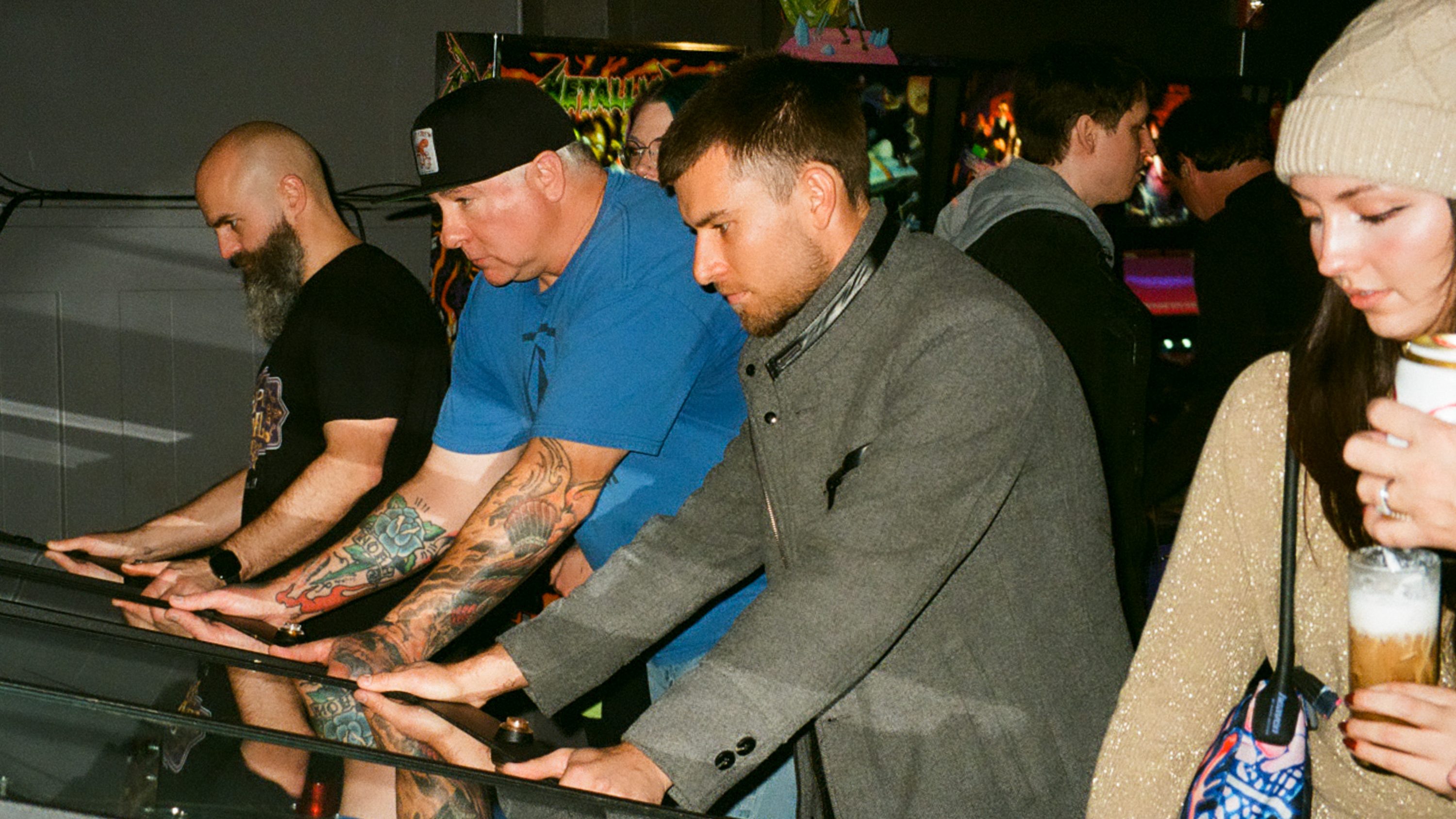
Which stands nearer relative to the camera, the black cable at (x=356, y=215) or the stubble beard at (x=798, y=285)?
the stubble beard at (x=798, y=285)

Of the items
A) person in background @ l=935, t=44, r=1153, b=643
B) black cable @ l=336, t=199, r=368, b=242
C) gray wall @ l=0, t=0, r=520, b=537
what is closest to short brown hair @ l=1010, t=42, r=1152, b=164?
person in background @ l=935, t=44, r=1153, b=643

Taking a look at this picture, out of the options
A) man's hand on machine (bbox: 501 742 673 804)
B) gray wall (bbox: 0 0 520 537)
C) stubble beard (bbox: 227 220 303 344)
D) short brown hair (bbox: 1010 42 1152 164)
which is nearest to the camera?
man's hand on machine (bbox: 501 742 673 804)

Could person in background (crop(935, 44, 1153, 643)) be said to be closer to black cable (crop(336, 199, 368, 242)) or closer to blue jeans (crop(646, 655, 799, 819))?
blue jeans (crop(646, 655, 799, 819))

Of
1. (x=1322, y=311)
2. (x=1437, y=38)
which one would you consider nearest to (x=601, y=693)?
(x=1322, y=311)

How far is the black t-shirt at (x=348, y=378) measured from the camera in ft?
8.45

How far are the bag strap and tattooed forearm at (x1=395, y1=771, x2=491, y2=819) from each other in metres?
0.65

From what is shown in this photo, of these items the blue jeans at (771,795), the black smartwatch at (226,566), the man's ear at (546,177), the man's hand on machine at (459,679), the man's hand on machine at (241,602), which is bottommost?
the blue jeans at (771,795)

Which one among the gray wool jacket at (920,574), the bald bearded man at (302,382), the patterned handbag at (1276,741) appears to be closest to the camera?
the patterned handbag at (1276,741)

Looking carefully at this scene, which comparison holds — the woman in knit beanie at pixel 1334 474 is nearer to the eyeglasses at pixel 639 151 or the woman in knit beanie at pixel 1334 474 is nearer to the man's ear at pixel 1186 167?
the eyeglasses at pixel 639 151

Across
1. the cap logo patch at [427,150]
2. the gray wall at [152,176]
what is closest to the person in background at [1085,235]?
the cap logo patch at [427,150]

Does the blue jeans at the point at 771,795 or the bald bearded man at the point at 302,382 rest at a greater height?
the bald bearded man at the point at 302,382

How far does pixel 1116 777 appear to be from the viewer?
1155mm

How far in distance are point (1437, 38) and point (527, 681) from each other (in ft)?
3.95

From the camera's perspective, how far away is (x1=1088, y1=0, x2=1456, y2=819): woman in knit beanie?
94cm
